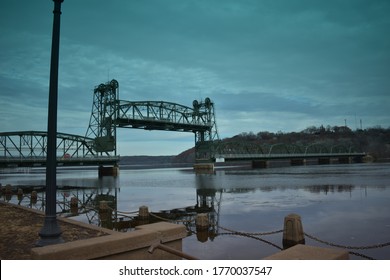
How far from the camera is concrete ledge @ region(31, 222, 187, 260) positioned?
5.59 meters

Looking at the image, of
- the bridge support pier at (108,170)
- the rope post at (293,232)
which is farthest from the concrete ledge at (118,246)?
the bridge support pier at (108,170)

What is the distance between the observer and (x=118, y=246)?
639 centimetres

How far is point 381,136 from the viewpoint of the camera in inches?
6988

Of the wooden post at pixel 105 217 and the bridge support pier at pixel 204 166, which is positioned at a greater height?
the bridge support pier at pixel 204 166

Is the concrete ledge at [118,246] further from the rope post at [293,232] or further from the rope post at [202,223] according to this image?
the rope post at [202,223]

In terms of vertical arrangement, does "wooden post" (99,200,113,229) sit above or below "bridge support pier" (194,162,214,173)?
below

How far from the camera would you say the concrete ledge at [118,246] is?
559cm

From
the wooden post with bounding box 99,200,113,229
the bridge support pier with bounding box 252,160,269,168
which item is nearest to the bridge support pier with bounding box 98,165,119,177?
the bridge support pier with bounding box 252,160,269,168

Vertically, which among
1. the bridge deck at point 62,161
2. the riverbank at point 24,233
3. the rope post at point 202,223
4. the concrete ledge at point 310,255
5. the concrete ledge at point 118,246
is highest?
the bridge deck at point 62,161

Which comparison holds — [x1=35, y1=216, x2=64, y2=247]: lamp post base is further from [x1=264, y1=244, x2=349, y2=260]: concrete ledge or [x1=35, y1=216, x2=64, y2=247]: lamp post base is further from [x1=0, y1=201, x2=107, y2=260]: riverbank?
[x1=264, y1=244, x2=349, y2=260]: concrete ledge

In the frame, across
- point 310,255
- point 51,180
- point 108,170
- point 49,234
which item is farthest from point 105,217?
point 108,170

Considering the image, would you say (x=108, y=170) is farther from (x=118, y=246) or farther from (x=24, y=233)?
(x=118, y=246)

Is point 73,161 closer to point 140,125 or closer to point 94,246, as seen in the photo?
point 140,125

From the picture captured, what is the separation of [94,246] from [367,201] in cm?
2079
